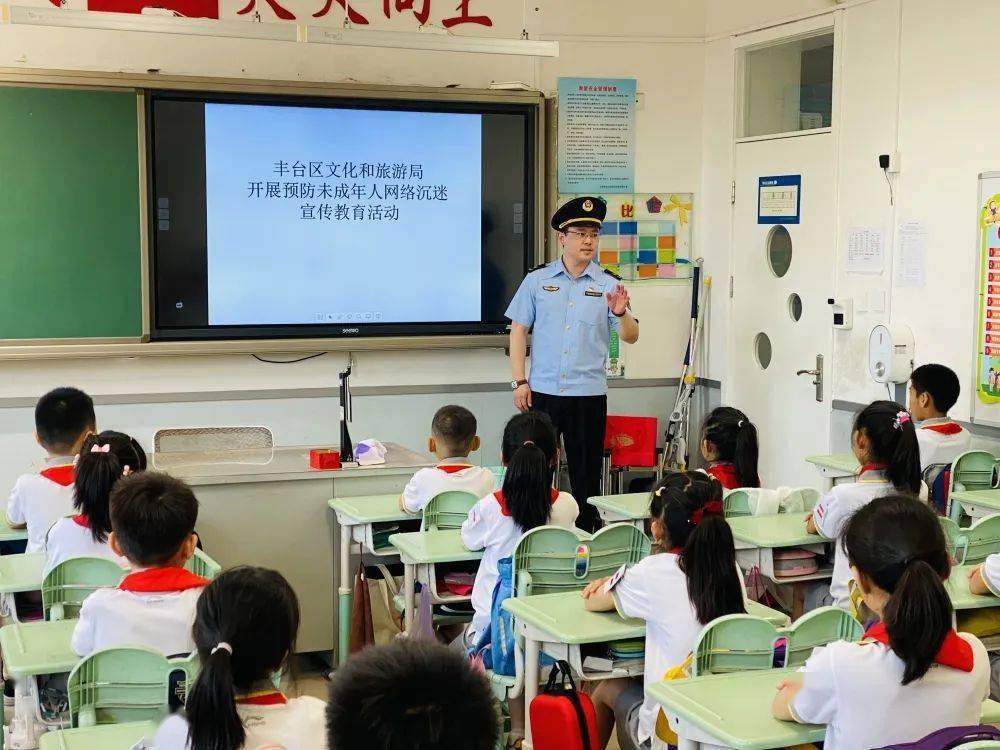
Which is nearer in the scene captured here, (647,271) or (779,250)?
(779,250)

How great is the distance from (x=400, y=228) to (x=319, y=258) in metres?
0.45

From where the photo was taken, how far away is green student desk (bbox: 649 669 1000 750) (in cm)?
227

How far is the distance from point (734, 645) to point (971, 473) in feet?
7.78

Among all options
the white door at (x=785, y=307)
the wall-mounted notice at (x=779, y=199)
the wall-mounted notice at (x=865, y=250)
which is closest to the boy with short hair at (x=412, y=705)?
the wall-mounted notice at (x=865, y=250)

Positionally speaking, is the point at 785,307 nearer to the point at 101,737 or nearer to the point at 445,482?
the point at 445,482

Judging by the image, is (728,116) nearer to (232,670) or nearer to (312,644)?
(312,644)

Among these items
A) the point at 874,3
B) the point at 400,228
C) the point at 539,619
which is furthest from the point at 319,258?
the point at 539,619

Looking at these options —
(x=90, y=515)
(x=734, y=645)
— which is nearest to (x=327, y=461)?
(x=90, y=515)

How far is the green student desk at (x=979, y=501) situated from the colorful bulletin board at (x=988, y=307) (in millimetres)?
661

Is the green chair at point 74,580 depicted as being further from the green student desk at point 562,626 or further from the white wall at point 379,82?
the white wall at point 379,82

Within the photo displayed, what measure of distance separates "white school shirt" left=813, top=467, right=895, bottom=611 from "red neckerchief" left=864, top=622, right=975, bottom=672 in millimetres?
1397

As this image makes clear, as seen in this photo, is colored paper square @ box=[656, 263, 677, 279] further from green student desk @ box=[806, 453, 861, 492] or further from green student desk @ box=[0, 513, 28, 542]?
green student desk @ box=[0, 513, 28, 542]

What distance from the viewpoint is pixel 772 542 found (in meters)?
3.82

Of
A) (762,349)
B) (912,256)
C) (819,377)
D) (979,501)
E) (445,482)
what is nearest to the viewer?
(445,482)
